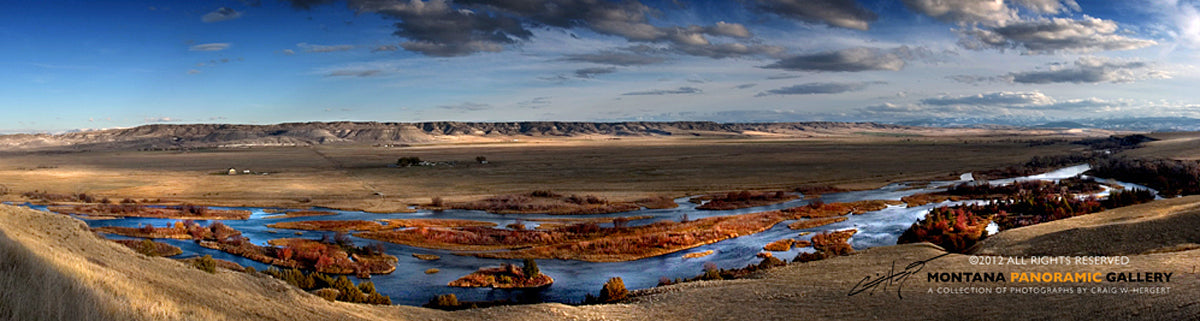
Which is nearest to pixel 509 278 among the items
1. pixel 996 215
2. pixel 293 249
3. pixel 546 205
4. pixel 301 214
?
pixel 293 249

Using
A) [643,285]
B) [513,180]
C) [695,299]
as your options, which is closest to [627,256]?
[643,285]

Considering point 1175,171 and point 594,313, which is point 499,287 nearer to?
point 594,313

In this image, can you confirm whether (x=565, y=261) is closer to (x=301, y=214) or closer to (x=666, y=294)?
(x=666, y=294)

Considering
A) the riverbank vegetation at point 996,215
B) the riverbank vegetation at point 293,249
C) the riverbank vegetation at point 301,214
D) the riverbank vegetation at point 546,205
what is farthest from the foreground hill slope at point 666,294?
the riverbank vegetation at point 301,214

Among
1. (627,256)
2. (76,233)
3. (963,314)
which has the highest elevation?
(76,233)

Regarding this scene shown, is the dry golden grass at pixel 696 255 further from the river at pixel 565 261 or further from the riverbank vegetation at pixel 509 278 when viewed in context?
the riverbank vegetation at pixel 509 278
